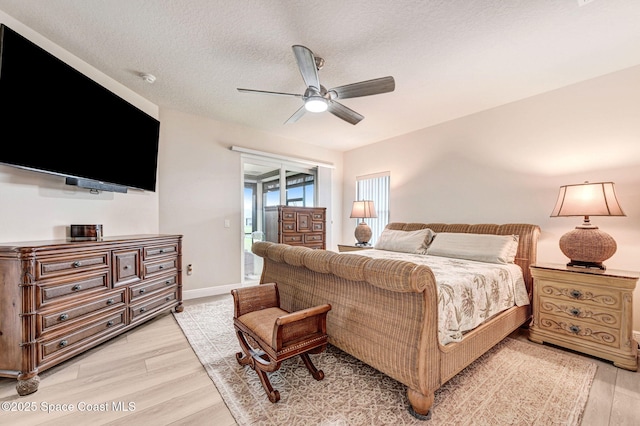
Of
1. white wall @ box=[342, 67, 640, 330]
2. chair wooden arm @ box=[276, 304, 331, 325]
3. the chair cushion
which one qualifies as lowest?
the chair cushion

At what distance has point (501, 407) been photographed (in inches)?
62.6

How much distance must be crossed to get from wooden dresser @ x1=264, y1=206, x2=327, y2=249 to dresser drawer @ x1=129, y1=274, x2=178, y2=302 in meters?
1.61

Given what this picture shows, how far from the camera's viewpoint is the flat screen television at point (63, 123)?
1790 millimetres

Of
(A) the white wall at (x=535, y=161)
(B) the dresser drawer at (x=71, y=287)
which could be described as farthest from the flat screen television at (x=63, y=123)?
(A) the white wall at (x=535, y=161)

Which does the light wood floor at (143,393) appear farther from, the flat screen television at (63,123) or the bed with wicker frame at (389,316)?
the flat screen television at (63,123)

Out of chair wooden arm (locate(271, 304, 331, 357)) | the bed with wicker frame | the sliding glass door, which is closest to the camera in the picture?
the bed with wicker frame

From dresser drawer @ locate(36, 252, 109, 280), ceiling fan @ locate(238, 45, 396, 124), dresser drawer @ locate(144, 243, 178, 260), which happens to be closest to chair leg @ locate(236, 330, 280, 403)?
dresser drawer @ locate(36, 252, 109, 280)

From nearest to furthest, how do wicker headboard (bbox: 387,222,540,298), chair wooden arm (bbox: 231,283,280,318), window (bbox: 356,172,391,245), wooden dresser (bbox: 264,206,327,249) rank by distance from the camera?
chair wooden arm (bbox: 231,283,280,318) → wicker headboard (bbox: 387,222,540,298) → wooden dresser (bbox: 264,206,327,249) → window (bbox: 356,172,391,245)

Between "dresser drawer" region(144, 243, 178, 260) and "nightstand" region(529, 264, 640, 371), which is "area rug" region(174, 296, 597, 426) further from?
"dresser drawer" region(144, 243, 178, 260)

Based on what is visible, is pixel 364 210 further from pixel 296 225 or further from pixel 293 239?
pixel 293 239

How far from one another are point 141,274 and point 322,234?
286 centimetres

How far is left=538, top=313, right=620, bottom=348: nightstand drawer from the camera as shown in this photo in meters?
2.11

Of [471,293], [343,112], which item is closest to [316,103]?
[343,112]

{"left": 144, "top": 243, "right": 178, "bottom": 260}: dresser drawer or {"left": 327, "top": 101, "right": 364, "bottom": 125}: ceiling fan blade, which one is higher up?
{"left": 327, "top": 101, "right": 364, "bottom": 125}: ceiling fan blade
